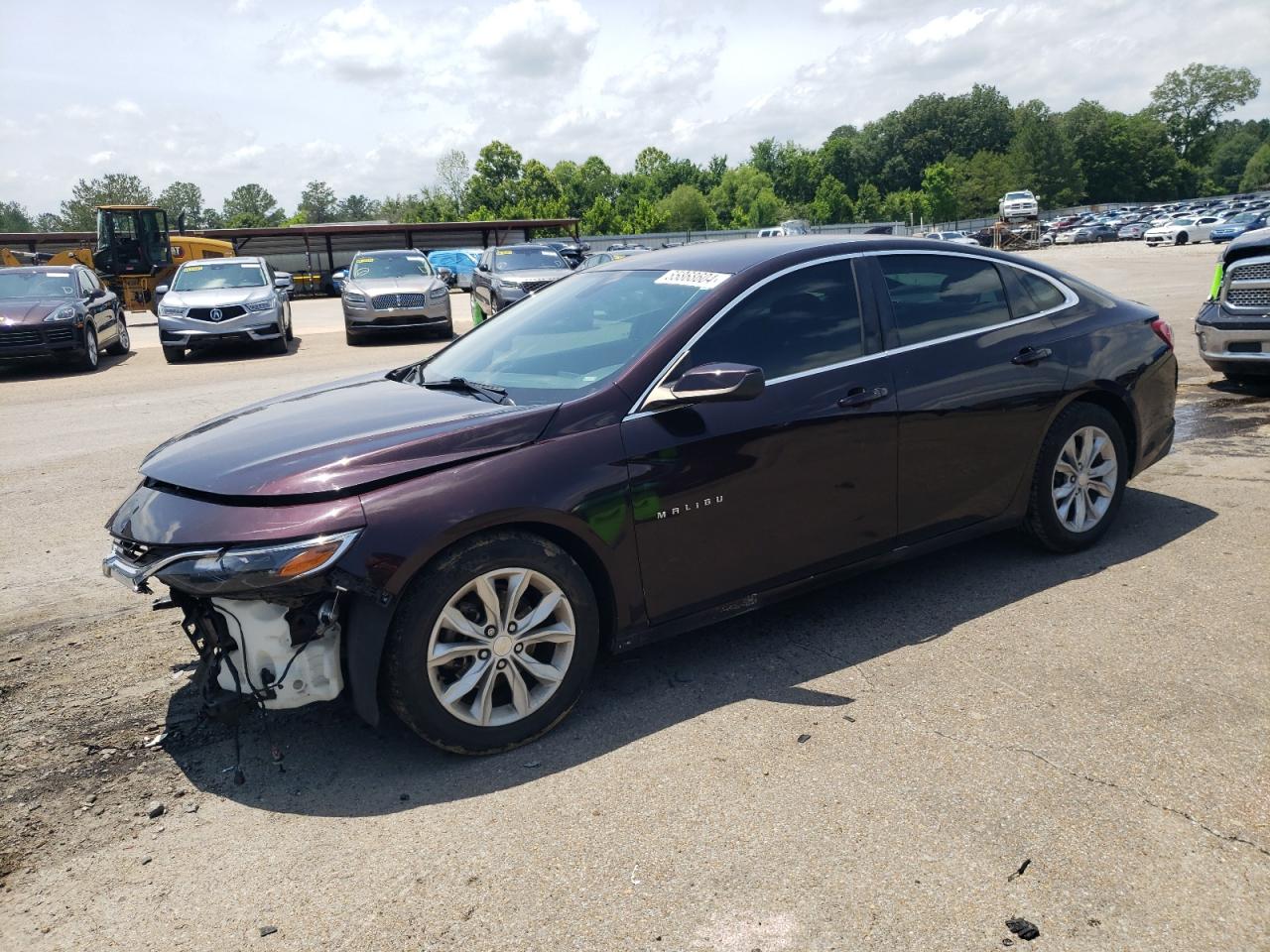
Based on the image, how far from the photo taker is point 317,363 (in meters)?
15.2

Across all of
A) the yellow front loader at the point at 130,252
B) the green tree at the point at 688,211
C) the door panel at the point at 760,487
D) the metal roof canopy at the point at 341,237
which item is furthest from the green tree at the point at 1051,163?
the door panel at the point at 760,487

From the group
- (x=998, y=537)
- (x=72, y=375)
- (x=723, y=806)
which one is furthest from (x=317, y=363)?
(x=723, y=806)

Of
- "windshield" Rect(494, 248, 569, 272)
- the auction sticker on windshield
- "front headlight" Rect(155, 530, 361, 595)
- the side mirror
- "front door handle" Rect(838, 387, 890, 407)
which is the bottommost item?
"front headlight" Rect(155, 530, 361, 595)

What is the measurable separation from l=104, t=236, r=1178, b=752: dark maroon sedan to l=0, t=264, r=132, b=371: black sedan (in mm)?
12571

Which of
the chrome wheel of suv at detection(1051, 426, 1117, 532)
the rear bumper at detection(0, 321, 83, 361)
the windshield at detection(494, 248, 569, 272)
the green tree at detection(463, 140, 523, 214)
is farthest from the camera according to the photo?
the green tree at detection(463, 140, 523, 214)

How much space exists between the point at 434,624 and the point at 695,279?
6.14 feet

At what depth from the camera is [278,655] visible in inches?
124

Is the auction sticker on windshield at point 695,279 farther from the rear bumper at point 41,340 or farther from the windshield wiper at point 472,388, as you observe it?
the rear bumper at point 41,340

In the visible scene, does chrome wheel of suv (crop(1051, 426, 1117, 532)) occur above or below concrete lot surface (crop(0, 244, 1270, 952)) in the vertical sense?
above

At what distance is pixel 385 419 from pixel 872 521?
206 centimetres

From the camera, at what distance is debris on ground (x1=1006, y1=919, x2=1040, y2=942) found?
240cm

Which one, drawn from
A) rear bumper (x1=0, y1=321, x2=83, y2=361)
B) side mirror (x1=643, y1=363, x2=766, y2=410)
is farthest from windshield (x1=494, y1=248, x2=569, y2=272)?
side mirror (x1=643, y1=363, x2=766, y2=410)

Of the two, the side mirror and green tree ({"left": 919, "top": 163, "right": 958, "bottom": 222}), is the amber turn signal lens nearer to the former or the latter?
the side mirror

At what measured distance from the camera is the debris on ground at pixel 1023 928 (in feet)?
7.87
